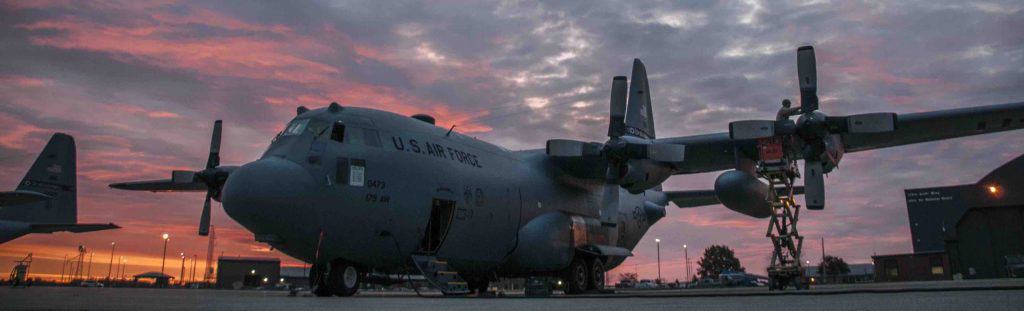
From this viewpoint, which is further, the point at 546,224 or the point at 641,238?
the point at 641,238

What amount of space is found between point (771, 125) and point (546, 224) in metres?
7.54

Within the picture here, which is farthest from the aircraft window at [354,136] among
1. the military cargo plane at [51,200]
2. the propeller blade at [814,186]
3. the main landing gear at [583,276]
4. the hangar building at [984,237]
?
the hangar building at [984,237]

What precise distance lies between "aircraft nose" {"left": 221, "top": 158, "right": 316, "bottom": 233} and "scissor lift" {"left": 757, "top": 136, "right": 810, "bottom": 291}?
12.7 meters

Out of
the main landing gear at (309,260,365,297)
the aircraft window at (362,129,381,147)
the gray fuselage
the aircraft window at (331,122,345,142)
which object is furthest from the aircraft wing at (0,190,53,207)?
the aircraft window at (362,129,381,147)

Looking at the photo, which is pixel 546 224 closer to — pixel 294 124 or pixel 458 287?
pixel 458 287

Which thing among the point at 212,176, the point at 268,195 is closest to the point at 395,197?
the point at 268,195

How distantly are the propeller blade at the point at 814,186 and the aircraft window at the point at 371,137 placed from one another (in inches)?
449

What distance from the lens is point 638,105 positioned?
23625mm

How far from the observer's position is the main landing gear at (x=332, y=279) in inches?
647

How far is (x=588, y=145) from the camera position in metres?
21.1

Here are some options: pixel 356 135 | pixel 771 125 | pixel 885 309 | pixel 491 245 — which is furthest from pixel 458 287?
pixel 885 309

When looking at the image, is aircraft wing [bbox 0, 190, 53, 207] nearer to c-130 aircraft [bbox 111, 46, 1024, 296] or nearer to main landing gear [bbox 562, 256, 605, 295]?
c-130 aircraft [bbox 111, 46, 1024, 296]

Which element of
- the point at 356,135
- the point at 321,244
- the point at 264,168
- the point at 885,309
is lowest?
the point at 885,309

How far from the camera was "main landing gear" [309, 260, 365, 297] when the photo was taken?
16.4m
